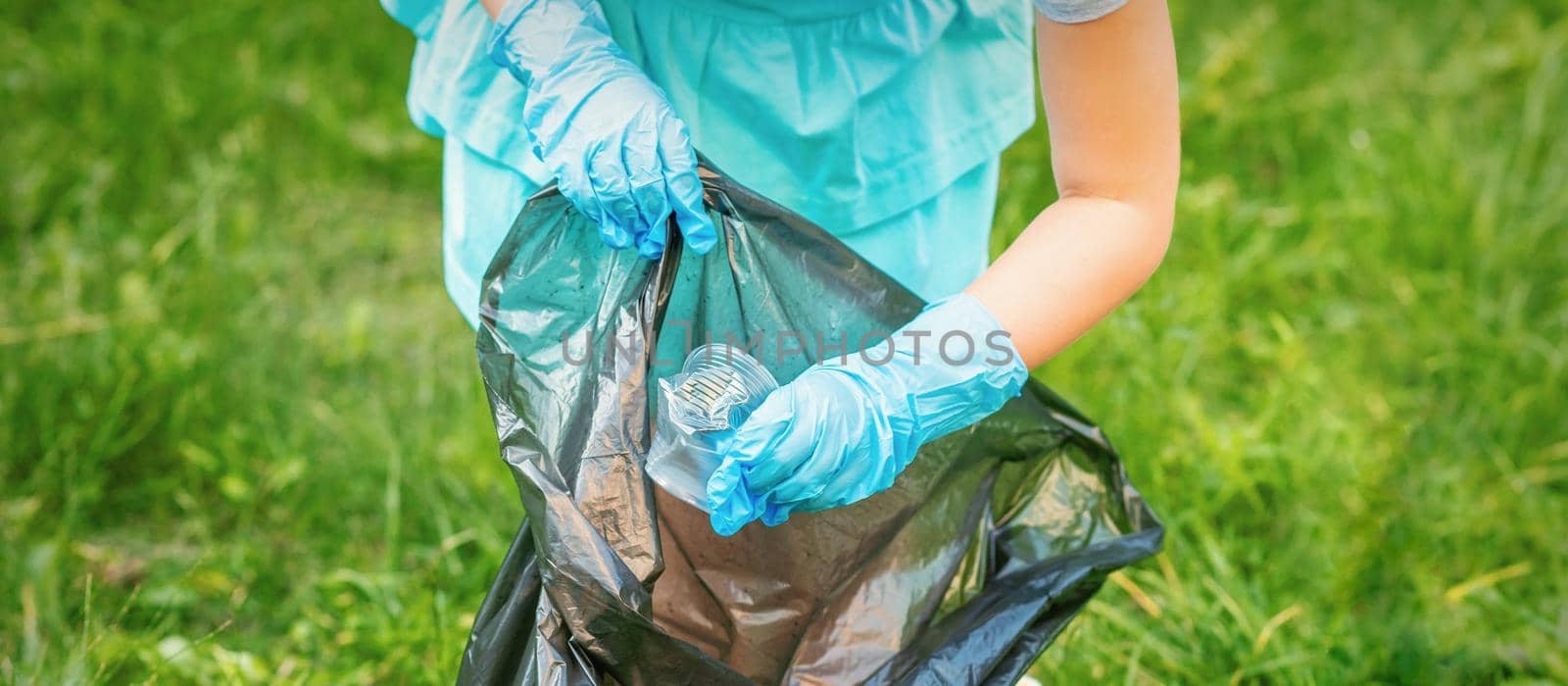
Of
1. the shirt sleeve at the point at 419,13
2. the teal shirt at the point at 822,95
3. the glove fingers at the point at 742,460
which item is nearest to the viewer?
the glove fingers at the point at 742,460

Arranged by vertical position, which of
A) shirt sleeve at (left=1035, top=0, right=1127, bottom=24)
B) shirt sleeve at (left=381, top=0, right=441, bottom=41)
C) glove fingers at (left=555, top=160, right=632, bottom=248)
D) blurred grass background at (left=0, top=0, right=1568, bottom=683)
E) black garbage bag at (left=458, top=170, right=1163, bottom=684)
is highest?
shirt sleeve at (left=1035, top=0, right=1127, bottom=24)

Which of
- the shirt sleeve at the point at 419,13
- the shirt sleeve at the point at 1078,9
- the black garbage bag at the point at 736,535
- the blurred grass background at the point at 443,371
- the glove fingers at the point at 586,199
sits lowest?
the blurred grass background at the point at 443,371

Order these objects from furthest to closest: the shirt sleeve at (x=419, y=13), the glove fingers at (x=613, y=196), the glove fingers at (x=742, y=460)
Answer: the shirt sleeve at (x=419, y=13) < the glove fingers at (x=613, y=196) < the glove fingers at (x=742, y=460)

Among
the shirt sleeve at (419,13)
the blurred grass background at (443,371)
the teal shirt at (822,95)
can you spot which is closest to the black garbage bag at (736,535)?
the teal shirt at (822,95)

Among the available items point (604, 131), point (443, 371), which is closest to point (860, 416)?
point (604, 131)

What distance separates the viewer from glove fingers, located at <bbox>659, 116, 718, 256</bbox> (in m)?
1.14

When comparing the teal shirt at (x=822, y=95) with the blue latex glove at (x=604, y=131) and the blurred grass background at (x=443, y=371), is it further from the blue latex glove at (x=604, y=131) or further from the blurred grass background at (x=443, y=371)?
the blurred grass background at (x=443, y=371)

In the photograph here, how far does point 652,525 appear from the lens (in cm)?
112

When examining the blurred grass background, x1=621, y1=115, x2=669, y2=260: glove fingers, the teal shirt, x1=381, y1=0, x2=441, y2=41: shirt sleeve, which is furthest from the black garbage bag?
the blurred grass background

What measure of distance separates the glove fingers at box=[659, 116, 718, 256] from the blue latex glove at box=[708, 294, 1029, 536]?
168mm

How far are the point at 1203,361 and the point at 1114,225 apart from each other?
5.16ft

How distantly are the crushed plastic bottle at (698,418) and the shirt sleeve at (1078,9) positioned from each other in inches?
16.6

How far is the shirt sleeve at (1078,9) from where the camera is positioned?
3.45 feet

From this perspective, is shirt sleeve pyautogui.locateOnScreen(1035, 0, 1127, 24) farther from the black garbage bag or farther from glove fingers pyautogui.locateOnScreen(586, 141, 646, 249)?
glove fingers pyautogui.locateOnScreen(586, 141, 646, 249)
